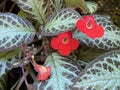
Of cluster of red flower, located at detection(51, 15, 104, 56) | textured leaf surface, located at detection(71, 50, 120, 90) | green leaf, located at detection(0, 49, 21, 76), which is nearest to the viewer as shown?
textured leaf surface, located at detection(71, 50, 120, 90)

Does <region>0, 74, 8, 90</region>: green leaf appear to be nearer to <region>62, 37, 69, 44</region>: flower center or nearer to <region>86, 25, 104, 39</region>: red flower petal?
<region>62, 37, 69, 44</region>: flower center

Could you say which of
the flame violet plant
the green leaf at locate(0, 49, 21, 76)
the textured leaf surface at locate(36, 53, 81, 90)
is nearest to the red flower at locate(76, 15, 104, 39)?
the flame violet plant

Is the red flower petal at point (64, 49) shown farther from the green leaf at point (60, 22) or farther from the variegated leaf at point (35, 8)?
the variegated leaf at point (35, 8)

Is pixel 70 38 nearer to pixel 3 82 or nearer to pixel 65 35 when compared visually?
pixel 65 35

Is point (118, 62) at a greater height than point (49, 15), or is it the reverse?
point (49, 15)

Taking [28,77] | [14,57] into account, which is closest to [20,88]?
[28,77]

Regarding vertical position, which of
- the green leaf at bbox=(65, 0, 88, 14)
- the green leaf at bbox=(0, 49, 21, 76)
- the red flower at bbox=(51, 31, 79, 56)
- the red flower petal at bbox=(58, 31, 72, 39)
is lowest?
the green leaf at bbox=(0, 49, 21, 76)

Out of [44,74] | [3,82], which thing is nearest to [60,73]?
[44,74]

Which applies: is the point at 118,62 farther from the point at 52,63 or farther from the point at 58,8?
the point at 58,8
